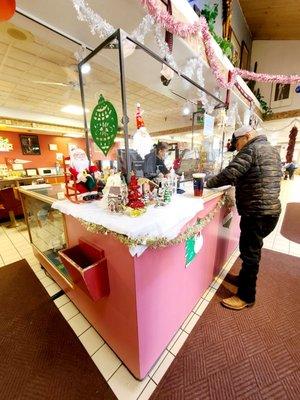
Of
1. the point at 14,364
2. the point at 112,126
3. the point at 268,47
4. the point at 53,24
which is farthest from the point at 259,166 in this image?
the point at 268,47

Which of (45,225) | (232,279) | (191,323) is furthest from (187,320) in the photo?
(45,225)

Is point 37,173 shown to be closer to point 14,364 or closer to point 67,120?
point 67,120

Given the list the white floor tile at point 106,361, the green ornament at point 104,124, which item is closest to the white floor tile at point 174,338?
the white floor tile at point 106,361

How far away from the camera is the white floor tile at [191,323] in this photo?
5.73 ft

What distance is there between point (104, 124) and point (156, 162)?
1.32 m

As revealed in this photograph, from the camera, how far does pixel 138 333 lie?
3.90ft

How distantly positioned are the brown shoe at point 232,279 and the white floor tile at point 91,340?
164 cm

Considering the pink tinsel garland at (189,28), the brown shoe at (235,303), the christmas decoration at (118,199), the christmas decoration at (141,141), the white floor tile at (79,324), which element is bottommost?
the white floor tile at (79,324)

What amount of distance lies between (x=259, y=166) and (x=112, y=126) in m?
1.37

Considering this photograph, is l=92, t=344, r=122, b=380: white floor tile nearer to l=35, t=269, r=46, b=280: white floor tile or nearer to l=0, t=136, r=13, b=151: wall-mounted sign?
l=35, t=269, r=46, b=280: white floor tile

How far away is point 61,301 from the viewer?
2113 millimetres

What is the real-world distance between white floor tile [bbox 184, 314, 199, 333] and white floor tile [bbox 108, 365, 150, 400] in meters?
0.54

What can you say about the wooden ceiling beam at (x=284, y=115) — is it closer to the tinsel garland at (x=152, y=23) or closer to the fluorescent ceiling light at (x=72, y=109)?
the tinsel garland at (x=152, y=23)

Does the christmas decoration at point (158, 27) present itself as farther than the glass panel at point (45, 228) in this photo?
No
